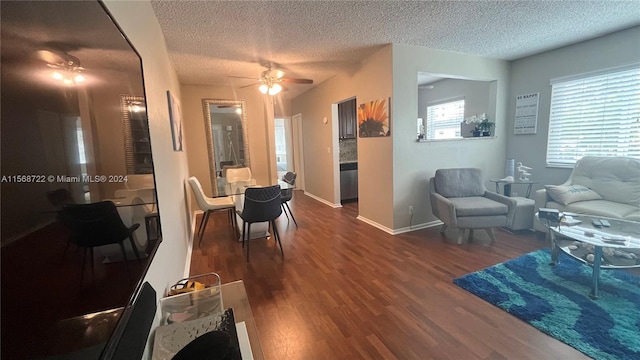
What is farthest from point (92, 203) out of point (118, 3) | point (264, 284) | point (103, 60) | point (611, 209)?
point (611, 209)

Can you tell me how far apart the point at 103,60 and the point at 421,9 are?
→ 2.63m

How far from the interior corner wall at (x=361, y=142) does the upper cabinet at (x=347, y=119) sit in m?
0.44

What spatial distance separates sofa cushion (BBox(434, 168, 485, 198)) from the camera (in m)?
3.62

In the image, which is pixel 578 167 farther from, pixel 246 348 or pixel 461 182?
pixel 246 348

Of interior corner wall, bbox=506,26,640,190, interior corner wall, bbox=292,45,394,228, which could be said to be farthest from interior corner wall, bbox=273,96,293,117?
interior corner wall, bbox=506,26,640,190

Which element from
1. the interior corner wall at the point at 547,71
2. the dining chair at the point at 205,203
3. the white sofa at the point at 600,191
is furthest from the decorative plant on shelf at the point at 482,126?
the dining chair at the point at 205,203

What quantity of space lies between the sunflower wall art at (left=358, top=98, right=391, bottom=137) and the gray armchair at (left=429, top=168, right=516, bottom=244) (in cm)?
96

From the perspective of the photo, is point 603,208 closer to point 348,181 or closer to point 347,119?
point 348,181

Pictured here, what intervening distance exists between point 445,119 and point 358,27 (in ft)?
11.7

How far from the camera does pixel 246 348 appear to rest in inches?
48.3

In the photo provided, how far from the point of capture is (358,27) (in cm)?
282

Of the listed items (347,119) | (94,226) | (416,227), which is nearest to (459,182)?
(416,227)

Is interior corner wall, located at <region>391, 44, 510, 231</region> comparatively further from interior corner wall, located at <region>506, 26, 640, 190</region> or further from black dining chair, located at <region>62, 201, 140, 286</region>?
black dining chair, located at <region>62, 201, 140, 286</region>

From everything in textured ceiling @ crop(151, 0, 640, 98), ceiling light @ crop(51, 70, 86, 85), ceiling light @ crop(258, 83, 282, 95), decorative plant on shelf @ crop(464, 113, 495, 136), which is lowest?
ceiling light @ crop(51, 70, 86, 85)
